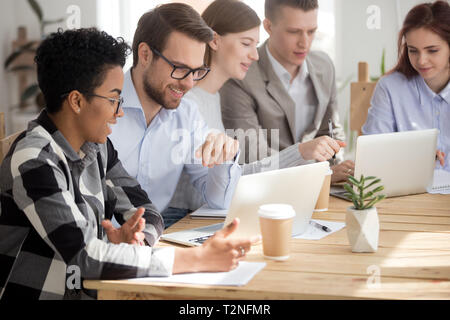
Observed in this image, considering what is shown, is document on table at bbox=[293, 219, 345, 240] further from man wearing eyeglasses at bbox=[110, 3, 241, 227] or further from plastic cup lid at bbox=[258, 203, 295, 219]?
man wearing eyeglasses at bbox=[110, 3, 241, 227]

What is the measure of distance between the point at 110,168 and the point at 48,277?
1.55 feet

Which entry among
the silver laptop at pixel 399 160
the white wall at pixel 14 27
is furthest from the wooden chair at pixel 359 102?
the white wall at pixel 14 27

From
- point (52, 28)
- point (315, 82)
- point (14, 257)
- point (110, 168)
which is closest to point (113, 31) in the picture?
point (52, 28)

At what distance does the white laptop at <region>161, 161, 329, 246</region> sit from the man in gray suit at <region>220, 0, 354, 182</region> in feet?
4.05

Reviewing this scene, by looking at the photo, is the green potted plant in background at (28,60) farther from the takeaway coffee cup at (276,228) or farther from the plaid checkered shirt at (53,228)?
the takeaway coffee cup at (276,228)

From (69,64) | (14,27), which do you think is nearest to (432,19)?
(69,64)

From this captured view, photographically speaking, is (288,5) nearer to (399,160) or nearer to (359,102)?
(359,102)

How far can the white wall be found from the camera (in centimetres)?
455

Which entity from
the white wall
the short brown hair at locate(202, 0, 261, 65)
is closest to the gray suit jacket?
the short brown hair at locate(202, 0, 261, 65)

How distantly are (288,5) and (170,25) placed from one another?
4.70 feet

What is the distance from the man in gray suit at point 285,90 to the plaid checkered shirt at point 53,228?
58.6 inches

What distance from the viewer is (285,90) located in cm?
296

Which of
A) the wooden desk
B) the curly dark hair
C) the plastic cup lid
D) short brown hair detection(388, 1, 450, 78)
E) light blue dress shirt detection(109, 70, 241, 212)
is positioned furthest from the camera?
short brown hair detection(388, 1, 450, 78)

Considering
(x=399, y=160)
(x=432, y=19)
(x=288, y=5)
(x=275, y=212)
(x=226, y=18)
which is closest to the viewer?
(x=275, y=212)
